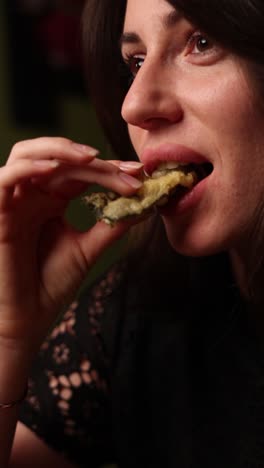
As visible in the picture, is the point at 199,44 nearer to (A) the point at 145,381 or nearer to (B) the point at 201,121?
(B) the point at 201,121

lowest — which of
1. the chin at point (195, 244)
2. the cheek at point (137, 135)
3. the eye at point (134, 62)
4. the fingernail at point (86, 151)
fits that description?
the chin at point (195, 244)

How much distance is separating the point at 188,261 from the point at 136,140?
0.41 metres

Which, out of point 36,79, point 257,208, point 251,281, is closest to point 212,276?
point 251,281

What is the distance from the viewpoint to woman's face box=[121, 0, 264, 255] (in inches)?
36.4

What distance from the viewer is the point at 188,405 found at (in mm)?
1225

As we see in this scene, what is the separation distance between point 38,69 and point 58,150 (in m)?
1.65

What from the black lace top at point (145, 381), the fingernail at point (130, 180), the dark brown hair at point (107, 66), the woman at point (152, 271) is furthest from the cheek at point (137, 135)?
the black lace top at point (145, 381)

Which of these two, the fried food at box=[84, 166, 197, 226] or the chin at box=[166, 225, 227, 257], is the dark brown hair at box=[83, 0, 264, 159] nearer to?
the fried food at box=[84, 166, 197, 226]

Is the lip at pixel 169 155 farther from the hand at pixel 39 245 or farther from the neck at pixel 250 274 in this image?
the neck at pixel 250 274

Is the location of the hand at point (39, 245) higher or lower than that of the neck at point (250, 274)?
higher

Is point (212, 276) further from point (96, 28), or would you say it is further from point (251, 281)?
point (96, 28)

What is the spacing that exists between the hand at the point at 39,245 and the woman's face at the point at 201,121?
0.29 ft

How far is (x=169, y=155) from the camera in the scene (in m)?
0.99

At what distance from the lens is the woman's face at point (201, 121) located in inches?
36.4
